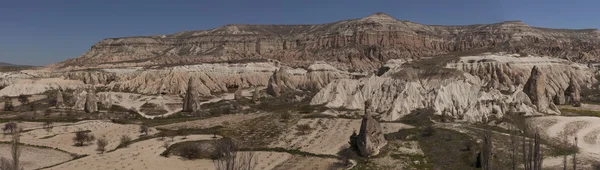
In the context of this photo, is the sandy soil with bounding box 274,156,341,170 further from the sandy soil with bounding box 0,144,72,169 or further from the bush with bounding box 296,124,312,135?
the sandy soil with bounding box 0,144,72,169

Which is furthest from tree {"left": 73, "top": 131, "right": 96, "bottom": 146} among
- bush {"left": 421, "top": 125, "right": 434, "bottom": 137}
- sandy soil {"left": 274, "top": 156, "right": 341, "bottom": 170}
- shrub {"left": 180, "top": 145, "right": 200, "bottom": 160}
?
bush {"left": 421, "top": 125, "right": 434, "bottom": 137}

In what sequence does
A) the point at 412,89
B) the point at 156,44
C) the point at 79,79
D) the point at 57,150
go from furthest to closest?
the point at 156,44
the point at 79,79
the point at 412,89
the point at 57,150

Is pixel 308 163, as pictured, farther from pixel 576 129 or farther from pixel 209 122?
pixel 576 129

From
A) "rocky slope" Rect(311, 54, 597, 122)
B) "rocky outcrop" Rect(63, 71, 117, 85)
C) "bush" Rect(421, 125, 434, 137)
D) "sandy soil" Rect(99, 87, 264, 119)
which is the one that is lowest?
"bush" Rect(421, 125, 434, 137)

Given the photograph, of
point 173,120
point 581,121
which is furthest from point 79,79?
point 581,121

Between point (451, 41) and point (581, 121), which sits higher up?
point (451, 41)

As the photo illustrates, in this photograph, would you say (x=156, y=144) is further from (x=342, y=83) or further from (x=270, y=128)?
(x=342, y=83)

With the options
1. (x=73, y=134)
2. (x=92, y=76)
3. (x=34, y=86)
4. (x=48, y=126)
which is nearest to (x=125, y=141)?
(x=73, y=134)

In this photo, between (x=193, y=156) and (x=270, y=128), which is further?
(x=270, y=128)
